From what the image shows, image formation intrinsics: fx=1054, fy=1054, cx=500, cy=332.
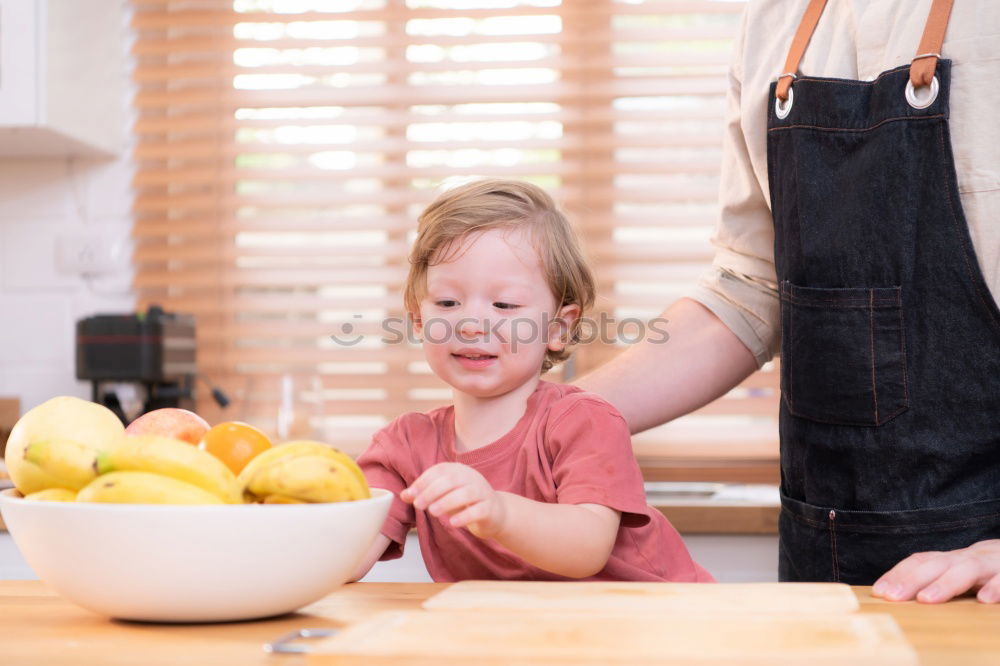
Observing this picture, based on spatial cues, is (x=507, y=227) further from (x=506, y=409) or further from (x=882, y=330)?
(x=882, y=330)

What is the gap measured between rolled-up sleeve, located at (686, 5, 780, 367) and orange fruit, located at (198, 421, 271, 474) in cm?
81

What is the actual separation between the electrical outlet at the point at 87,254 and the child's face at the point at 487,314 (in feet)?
5.64

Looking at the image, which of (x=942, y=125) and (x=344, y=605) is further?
(x=942, y=125)

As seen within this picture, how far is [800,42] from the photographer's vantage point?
1295 millimetres

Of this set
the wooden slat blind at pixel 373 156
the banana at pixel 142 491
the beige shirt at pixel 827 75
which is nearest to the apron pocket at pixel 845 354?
the beige shirt at pixel 827 75

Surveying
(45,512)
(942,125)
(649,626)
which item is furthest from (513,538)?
(942,125)

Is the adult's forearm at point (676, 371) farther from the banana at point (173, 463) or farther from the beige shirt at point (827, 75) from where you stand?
the banana at point (173, 463)

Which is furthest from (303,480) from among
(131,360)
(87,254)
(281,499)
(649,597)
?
(87,254)

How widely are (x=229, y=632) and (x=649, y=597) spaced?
294mm

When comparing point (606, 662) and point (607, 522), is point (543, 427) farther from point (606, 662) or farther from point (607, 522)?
point (606, 662)

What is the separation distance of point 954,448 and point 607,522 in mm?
432

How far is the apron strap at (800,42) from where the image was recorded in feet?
4.19

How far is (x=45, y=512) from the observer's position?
638 millimetres

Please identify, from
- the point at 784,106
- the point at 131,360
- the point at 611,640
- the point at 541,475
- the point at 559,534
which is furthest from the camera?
the point at 131,360
